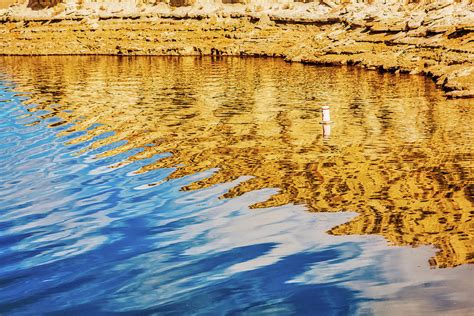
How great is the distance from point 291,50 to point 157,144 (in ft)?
130

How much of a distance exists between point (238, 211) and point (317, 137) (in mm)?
7136

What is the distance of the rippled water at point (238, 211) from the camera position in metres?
7.53

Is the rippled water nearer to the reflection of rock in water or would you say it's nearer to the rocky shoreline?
the reflection of rock in water

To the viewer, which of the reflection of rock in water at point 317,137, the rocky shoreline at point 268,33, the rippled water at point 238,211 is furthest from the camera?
the rocky shoreline at point 268,33

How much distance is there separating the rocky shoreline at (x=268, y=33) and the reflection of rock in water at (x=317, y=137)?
6002mm

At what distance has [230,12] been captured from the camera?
70.0 m

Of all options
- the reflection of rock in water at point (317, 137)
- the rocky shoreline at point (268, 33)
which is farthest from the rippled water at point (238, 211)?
the rocky shoreline at point (268, 33)

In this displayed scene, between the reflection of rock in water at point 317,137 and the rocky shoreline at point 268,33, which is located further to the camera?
the rocky shoreline at point 268,33

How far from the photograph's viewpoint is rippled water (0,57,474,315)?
24.7 ft

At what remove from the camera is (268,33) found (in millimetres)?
65000

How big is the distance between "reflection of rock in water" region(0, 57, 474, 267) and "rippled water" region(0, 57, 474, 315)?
6cm

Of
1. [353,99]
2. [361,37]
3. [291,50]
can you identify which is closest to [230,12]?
[291,50]

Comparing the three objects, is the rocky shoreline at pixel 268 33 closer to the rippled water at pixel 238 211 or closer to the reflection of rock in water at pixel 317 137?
the reflection of rock in water at pixel 317 137

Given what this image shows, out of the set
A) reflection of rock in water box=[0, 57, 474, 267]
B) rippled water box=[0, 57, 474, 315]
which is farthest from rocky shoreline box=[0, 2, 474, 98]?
rippled water box=[0, 57, 474, 315]
